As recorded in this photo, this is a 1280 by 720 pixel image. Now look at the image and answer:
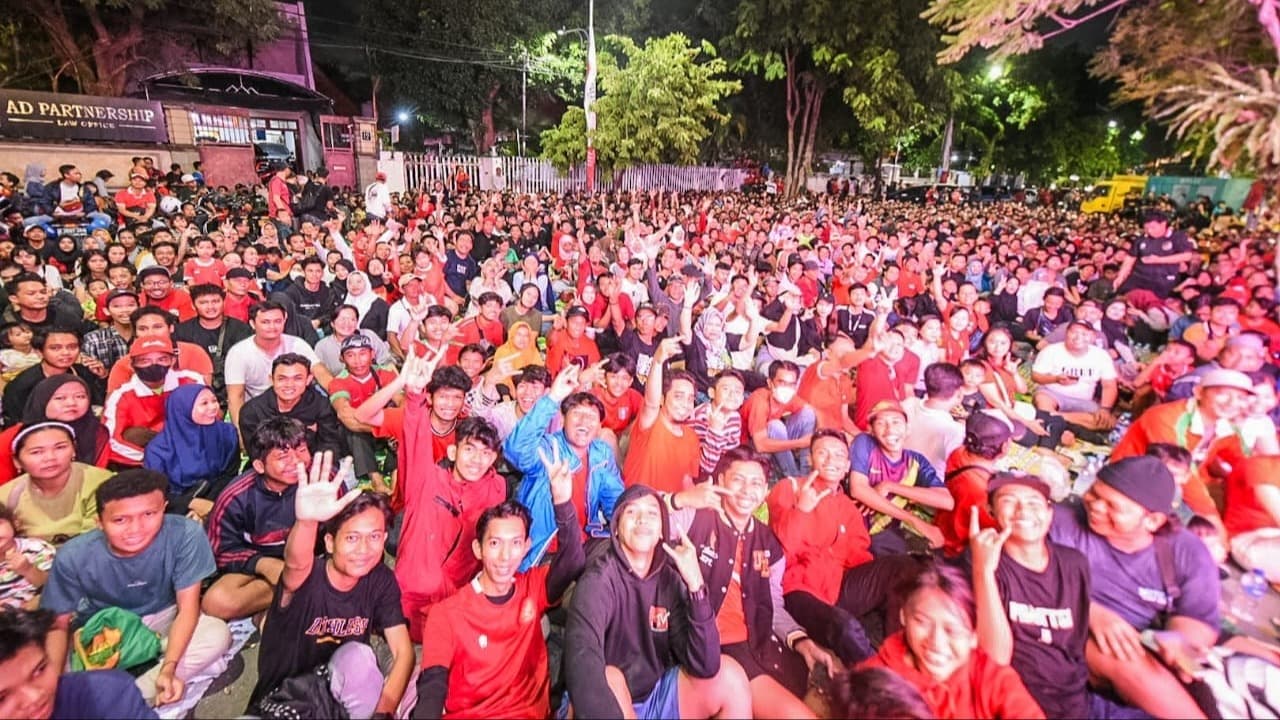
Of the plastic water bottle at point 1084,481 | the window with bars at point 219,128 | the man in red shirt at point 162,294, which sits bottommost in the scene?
the plastic water bottle at point 1084,481

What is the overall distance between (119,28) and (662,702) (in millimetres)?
27362

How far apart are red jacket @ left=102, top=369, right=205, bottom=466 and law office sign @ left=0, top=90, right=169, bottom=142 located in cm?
1490

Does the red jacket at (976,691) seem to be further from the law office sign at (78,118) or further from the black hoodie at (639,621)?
the law office sign at (78,118)

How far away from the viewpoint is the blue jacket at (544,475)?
3746 millimetres

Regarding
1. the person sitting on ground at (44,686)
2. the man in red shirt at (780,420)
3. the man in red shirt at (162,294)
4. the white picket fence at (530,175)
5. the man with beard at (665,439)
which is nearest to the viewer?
the person sitting on ground at (44,686)

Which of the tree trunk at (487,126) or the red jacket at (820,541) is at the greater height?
the tree trunk at (487,126)

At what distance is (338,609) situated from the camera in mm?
2822

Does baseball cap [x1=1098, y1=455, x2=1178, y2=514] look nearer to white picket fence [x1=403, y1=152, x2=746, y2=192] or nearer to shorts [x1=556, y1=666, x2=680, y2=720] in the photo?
shorts [x1=556, y1=666, x2=680, y2=720]

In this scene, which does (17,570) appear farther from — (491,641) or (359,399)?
(491,641)

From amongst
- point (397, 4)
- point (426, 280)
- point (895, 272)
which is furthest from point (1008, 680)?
point (397, 4)

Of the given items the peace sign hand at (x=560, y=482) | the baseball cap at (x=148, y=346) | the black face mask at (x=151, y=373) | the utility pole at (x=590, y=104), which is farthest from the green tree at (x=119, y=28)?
the peace sign hand at (x=560, y=482)

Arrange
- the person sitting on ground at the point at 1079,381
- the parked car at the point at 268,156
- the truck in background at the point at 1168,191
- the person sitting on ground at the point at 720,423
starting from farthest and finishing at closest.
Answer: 1. the truck in background at the point at 1168,191
2. the parked car at the point at 268,156
3. the person sitting on ground at the point at 1079,381
4. the person sitting on ground at the point at 720,423

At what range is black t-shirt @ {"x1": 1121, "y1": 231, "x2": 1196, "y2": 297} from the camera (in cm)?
993

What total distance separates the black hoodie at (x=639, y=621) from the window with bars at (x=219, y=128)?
66.8ft
